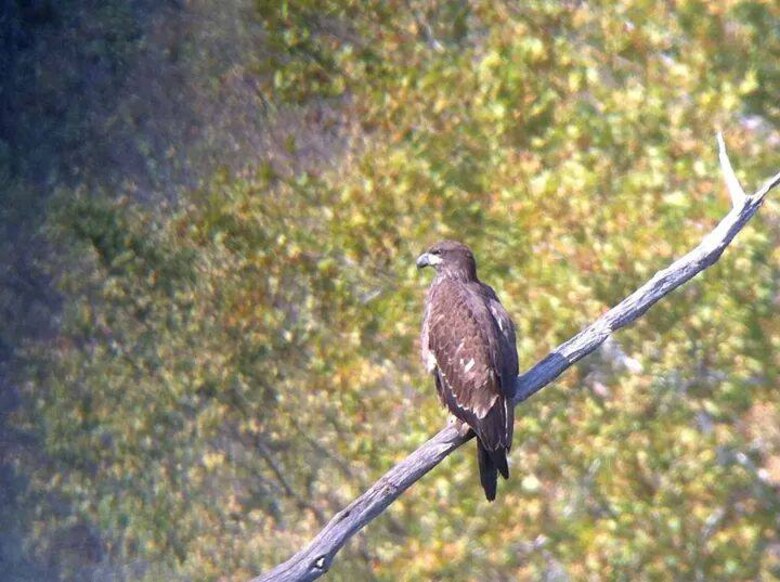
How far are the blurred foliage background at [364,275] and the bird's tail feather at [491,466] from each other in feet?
9.44

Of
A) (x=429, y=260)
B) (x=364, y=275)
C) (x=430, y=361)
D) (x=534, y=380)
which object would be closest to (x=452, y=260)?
(x=429, y=260)

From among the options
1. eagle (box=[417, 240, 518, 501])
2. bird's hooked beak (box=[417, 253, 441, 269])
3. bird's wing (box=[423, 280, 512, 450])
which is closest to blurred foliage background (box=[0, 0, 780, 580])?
bird's hooked beak (box=[417, 253, 441, 269])

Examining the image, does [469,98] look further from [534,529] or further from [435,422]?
[534,529]

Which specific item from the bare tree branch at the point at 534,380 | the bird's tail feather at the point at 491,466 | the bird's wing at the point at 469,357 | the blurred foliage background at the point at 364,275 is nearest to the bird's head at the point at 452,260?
the bird's wing at the point at 469,357

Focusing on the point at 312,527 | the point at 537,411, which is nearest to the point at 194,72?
the point at 312,527

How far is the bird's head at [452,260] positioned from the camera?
24.4 ft

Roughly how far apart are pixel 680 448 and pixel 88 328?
18.9 feet

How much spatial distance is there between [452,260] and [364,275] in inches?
138

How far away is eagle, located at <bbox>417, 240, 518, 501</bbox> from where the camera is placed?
647cm

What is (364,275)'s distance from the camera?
1098cm

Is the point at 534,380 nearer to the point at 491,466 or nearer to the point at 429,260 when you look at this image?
the point at 491,466

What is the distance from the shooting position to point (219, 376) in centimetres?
1176

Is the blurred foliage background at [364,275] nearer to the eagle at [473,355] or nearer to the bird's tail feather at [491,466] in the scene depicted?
the eagle at [473,355]

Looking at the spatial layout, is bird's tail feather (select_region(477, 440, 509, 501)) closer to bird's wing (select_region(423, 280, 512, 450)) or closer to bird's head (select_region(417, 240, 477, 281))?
bird's wing (select_region(423, 280, 512, 450))
